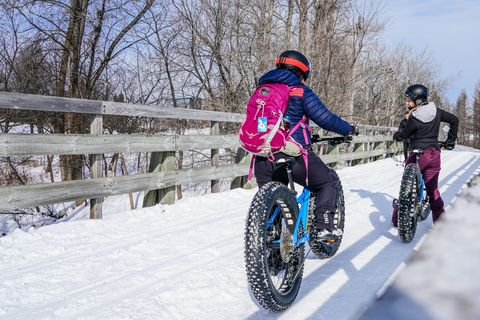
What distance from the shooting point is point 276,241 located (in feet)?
8.29

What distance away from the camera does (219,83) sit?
36.9 ft

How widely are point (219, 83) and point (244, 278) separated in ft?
29.1

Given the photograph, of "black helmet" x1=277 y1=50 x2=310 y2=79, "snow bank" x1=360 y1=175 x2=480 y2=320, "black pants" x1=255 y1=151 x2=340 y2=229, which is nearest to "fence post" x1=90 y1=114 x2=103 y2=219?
"black pants" x1=255 y1=151 x2=340 y2=229

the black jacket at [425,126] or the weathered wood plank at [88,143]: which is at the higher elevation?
the black jacket at [425,126]

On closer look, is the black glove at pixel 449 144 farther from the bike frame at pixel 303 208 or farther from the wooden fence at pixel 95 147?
the wooden fence at pixel 95 147

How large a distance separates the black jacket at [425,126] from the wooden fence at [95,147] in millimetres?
3115

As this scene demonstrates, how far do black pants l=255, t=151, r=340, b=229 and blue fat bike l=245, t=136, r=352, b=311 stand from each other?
11 cm

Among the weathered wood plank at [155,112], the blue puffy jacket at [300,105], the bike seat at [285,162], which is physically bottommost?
the bike seat at [285,162]

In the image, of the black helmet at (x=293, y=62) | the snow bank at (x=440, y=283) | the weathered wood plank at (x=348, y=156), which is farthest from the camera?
the weathered wood plank at (x=348, y=156)

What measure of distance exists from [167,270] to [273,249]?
118cm

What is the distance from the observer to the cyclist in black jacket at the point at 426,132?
434 centimetres

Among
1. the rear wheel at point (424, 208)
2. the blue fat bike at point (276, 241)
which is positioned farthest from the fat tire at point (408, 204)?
the blue fat bike at point (276, 241)

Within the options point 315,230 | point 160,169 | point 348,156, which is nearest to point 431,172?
point 315,230

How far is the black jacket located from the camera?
435 cm
